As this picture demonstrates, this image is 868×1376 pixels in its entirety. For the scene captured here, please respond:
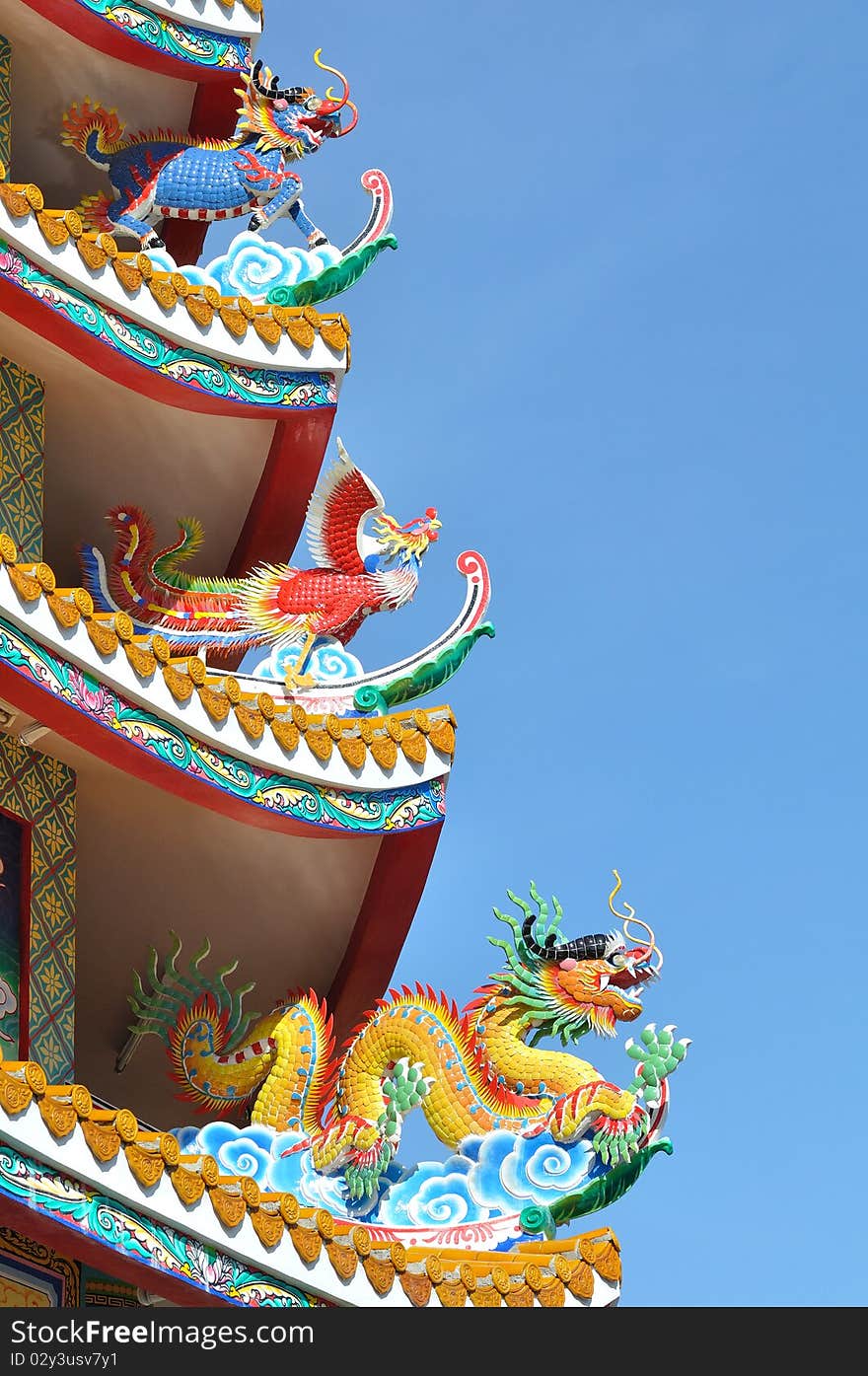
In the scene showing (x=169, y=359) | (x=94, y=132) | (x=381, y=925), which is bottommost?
(x=381, y=925)

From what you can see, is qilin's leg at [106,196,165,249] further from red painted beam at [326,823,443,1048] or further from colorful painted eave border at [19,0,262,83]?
red painted beam at [326,823,443,1048]

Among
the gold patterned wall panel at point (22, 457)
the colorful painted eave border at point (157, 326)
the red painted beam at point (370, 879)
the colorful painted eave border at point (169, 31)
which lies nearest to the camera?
the red painted beam at point (370, 879)

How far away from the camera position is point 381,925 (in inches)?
628

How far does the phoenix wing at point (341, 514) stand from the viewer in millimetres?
16406

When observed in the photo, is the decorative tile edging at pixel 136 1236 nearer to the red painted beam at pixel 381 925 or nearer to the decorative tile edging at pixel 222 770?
the decorative tile edging at pixel 222 770

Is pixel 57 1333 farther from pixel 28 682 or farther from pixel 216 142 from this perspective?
pixel 216 142

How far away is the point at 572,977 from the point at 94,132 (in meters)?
6.43

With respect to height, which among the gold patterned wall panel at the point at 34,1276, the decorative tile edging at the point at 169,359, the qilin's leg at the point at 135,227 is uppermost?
the qilin's leg at the point at 135,227

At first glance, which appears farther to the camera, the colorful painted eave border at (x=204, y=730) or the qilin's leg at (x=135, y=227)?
the qilin's leg at (x=135, y=227)

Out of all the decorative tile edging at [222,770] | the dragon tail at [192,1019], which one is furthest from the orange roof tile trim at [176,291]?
the dragon tail at [192,1019]

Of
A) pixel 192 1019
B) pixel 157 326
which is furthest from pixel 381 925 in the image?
pixel 157 326

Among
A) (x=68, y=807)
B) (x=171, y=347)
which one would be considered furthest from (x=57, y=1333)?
(x=171, y=347)

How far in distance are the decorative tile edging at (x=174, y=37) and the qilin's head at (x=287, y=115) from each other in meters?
0.45

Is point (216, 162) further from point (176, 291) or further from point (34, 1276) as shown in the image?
point (34, 1276)
